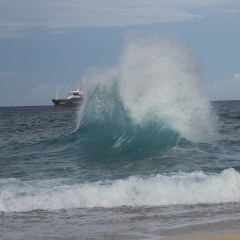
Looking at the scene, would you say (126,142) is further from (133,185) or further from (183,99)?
(133,185)

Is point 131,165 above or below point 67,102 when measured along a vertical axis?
below

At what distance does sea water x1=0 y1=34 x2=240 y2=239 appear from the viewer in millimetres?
10867

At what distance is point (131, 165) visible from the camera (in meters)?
18.4

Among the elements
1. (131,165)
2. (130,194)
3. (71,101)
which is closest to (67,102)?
(71,101)

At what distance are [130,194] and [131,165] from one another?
17.5 feet

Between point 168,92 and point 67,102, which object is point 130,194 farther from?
point 67,102

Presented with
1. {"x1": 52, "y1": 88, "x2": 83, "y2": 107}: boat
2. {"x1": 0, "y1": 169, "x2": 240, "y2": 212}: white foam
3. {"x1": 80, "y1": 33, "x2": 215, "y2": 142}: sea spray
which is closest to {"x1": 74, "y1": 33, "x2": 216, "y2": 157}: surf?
{"x1": 80, "y1": 33, "x2": 215, "y2": 142}: sea spray

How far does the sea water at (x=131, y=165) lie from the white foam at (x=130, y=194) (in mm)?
20

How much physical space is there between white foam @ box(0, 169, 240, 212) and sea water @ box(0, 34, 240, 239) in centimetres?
2

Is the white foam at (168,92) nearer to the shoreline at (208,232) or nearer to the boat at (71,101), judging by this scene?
the shoreline at (208,232)

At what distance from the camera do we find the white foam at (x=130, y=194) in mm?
12500

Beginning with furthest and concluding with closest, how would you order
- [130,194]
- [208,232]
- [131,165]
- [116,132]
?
[116,132] < [131,165] < [130,194] < [208,232]

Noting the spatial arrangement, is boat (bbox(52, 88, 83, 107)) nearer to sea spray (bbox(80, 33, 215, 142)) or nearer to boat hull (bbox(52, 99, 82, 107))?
boat hull (bbox(52, 99, 82, 107))

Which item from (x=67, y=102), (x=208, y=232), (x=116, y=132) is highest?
(x=67, y=102)
